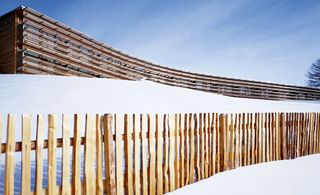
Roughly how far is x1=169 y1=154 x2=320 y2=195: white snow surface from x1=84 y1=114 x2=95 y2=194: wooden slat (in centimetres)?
149

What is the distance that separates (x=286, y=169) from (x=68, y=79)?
9.21 meters

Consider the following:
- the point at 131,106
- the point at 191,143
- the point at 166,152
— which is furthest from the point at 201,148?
the point at 131,106

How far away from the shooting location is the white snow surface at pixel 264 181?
14.3ft

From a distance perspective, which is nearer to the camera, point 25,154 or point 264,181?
point 25,154

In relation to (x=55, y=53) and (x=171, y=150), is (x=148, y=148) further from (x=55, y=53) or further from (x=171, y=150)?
(x=55, y=53)

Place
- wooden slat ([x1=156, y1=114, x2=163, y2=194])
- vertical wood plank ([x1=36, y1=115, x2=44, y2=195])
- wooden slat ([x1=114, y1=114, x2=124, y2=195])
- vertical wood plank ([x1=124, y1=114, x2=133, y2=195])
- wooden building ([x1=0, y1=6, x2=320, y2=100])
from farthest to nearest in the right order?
wooden building ([x1=0, y1=6, x2=320, y2=100])
wooden slat ([x1=156, y1=114, x2=163, y2=194])
vertical wood plank ([x1=124, y1=114, x2=133, y2=195])
wooden slat ([x1=114, y1=114, x2=124, y2=195])
vertical wood plank ([x1=36, y1=115, x2=44, y2=195])

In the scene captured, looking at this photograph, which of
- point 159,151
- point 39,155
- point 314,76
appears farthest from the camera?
point 314,76

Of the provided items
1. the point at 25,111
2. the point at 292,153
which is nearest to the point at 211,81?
the point at 292,153

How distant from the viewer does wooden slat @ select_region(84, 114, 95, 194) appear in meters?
3.44

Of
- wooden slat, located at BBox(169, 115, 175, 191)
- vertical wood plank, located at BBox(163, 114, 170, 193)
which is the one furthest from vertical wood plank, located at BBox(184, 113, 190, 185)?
vertical wood plank, located at BBox(163, 114, 170, 193)

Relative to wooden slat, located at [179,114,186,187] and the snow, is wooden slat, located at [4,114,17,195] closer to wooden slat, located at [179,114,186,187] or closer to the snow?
the snow

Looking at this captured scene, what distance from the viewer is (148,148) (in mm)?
4254

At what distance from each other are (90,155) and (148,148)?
1.06 meters

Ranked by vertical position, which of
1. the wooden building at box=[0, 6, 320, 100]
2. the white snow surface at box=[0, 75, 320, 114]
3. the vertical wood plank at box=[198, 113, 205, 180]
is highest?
the wooden building at box=[0, 6, 320, 100]
